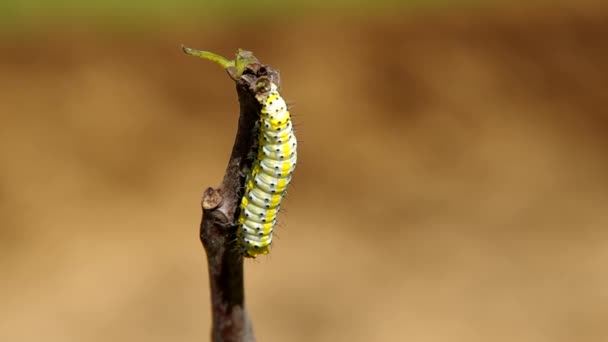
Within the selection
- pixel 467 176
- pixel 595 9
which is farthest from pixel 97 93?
pixel 595 9

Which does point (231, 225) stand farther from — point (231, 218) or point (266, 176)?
point (266, 176)

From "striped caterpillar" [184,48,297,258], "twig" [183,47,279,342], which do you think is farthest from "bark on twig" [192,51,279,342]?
"striped caterpillar" [184,48,297,258]

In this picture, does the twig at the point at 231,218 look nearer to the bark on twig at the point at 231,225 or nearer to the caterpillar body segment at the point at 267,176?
the bark on twig at the point at 231,225

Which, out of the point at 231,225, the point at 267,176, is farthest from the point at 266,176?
the point at 231,225

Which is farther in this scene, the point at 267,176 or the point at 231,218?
the point at 267,176

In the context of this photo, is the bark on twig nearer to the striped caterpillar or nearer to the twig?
the twig

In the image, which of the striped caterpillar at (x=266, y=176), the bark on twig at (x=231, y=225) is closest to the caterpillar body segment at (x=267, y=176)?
the striped caterpillar at (x=266, y=176)

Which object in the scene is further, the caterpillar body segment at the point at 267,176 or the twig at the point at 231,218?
the caterpillar body segment at the point at 267,176
